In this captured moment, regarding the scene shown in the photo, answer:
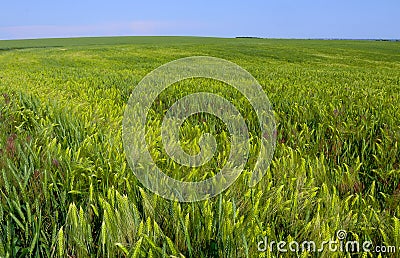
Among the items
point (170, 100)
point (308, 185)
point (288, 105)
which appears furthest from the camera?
point (170, 100)

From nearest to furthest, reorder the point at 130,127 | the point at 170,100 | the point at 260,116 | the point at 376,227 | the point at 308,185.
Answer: the point at 376,227, the point at 308,185, the point at 130,127, the point at 260,116, the point at 170,100

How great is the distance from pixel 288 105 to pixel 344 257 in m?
3.18

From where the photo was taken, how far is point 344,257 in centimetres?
147

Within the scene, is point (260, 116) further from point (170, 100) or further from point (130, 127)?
point (170, 100)

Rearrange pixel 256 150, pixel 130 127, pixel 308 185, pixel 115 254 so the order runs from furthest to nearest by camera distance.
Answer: pixel 130 127 → pixel 256 150 → pixel 308 185 → pixel 115 254

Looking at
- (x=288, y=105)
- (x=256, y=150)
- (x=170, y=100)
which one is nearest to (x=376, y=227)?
(x=256, y=150)

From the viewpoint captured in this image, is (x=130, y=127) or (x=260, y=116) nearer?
(x=130, y=127)

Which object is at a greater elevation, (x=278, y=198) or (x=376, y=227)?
(x=278, y=198)

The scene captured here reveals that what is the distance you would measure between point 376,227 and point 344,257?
0.34m

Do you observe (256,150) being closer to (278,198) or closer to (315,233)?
(278,198)

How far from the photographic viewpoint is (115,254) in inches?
57.2

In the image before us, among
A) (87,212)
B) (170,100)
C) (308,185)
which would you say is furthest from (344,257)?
(170,100)

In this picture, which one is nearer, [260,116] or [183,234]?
[183,234]

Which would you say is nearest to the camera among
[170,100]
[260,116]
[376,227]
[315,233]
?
[315,233]
